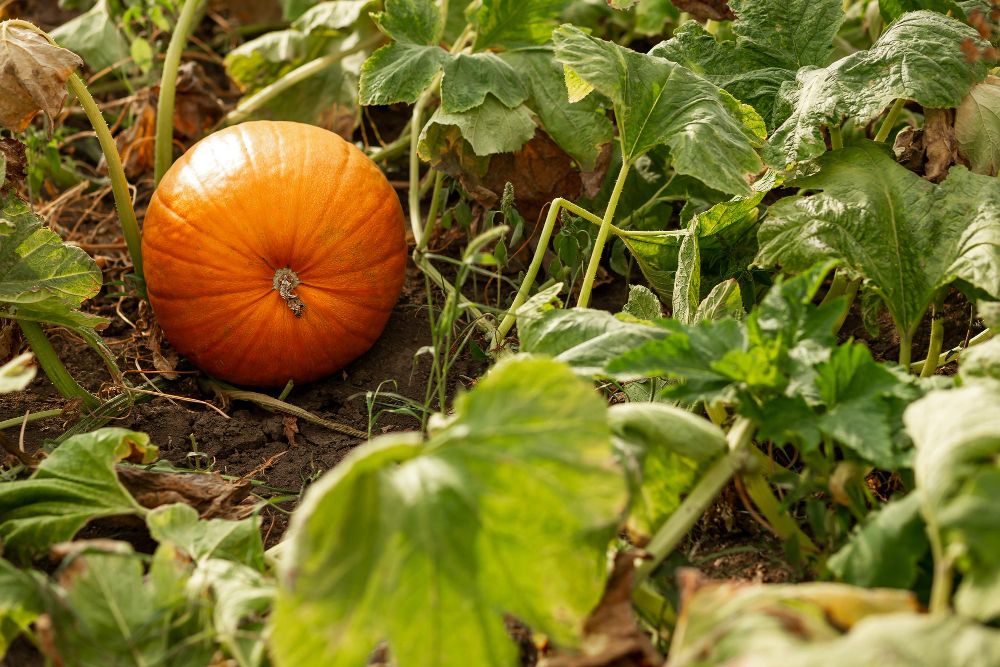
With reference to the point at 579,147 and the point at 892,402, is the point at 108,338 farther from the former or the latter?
the point at 892,402

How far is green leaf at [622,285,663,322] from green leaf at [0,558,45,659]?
53.2 inches

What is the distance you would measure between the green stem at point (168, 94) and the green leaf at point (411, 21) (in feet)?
2.20

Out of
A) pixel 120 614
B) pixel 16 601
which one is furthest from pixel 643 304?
pixel 16 601

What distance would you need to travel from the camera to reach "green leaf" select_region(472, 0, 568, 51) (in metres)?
2.65

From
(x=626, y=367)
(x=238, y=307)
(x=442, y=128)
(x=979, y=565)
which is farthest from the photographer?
(x=442, y=128)

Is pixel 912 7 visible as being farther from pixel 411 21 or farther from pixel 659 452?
pixel 659 452

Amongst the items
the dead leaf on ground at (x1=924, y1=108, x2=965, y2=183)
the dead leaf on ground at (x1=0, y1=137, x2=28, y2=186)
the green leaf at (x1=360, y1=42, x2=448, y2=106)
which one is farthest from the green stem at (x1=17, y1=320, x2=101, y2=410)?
the dead leaf on ground at (x1=924, y1=108, x2=965, y2=183)

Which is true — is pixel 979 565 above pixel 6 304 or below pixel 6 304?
above

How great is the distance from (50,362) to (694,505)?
1.69 metres

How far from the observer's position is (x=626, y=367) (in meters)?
1.48

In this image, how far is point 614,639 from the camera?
4.24 feet

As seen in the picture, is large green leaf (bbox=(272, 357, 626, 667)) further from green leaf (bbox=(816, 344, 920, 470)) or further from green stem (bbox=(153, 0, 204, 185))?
green stem (bbox=(153, 0, 204, 185))

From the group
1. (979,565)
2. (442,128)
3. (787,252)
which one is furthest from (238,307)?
(979,565)

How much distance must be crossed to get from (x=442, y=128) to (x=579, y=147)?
1.36 feet
